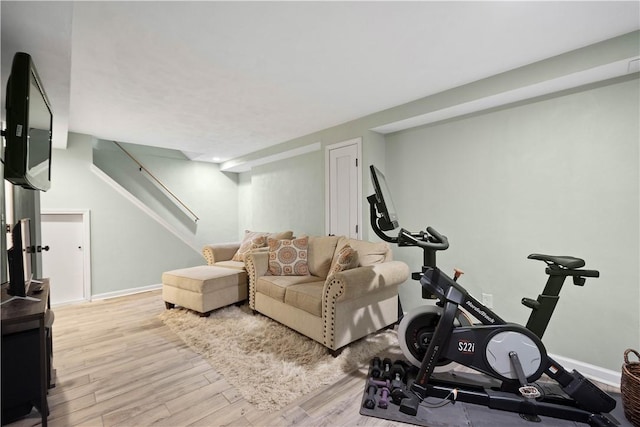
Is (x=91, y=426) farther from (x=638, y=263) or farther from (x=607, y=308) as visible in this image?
(x=638, y=263)

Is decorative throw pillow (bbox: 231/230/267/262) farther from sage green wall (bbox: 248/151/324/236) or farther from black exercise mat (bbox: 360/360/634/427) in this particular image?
black exercise mat (bbox: 360/360/634/427)

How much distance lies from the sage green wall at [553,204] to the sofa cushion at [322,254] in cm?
116

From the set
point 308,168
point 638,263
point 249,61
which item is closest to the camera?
point 638,263

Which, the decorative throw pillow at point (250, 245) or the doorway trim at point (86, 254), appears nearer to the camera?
the doorway trim at point (86, 254)

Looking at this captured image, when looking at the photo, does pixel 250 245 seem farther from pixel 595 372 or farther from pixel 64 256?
pixel 595 372

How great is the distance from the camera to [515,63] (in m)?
2.08

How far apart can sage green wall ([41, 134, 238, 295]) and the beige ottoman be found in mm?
1189

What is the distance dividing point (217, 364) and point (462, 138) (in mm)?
3063

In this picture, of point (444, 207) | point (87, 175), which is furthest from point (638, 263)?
point (87, 175)

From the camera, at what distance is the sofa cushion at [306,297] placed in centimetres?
246

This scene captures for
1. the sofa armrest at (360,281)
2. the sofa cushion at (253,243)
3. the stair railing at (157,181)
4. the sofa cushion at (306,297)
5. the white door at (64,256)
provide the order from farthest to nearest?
the stair railing at (157,181), the sofa cushion at (253,243), the white door at (64,256), the sofa cushion at (306,297), the sofa armrest at (360,281)

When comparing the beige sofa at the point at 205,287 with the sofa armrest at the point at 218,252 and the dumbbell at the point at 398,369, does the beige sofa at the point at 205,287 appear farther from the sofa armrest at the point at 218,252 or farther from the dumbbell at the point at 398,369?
the dumbbell at the point at 398,369

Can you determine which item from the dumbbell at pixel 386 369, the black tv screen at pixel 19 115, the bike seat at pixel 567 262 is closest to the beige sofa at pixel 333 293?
the dumbbell at pixel 386 369

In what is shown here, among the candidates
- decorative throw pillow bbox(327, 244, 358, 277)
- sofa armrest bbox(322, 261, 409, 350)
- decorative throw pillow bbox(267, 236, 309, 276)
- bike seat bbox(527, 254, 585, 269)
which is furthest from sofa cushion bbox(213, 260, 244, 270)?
bike seat bbox(527, 254, 585, 269)
